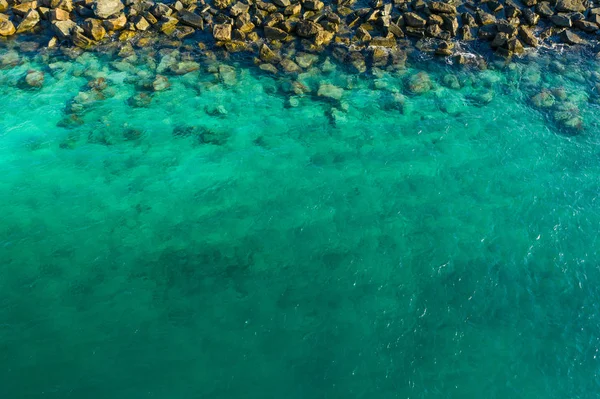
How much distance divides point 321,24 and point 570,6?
13.2m

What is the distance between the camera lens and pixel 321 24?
24.3 metres

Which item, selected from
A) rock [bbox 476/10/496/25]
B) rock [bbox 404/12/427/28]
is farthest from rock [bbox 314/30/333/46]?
rock [bbox 476/10/496/25]

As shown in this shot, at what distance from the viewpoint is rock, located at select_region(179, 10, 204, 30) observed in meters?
24.3

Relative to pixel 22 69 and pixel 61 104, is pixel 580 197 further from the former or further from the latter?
pixel 22 69

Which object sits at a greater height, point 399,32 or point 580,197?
point 399,32

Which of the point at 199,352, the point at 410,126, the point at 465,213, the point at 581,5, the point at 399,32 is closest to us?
the point at 199,352

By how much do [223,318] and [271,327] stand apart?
1.40 metres

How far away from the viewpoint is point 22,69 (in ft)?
72.1

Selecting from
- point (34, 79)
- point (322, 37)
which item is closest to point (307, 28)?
point (322, 37)

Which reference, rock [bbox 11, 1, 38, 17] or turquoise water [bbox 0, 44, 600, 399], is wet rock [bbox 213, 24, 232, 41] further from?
rock [bbox 11, 1, 38, 17]

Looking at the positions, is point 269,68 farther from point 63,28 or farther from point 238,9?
point 63,28

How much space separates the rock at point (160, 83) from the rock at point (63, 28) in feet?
19.0

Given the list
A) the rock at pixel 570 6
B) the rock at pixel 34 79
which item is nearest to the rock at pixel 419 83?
the rock at pixel 570 6

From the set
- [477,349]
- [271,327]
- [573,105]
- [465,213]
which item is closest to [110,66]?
[271,327]
